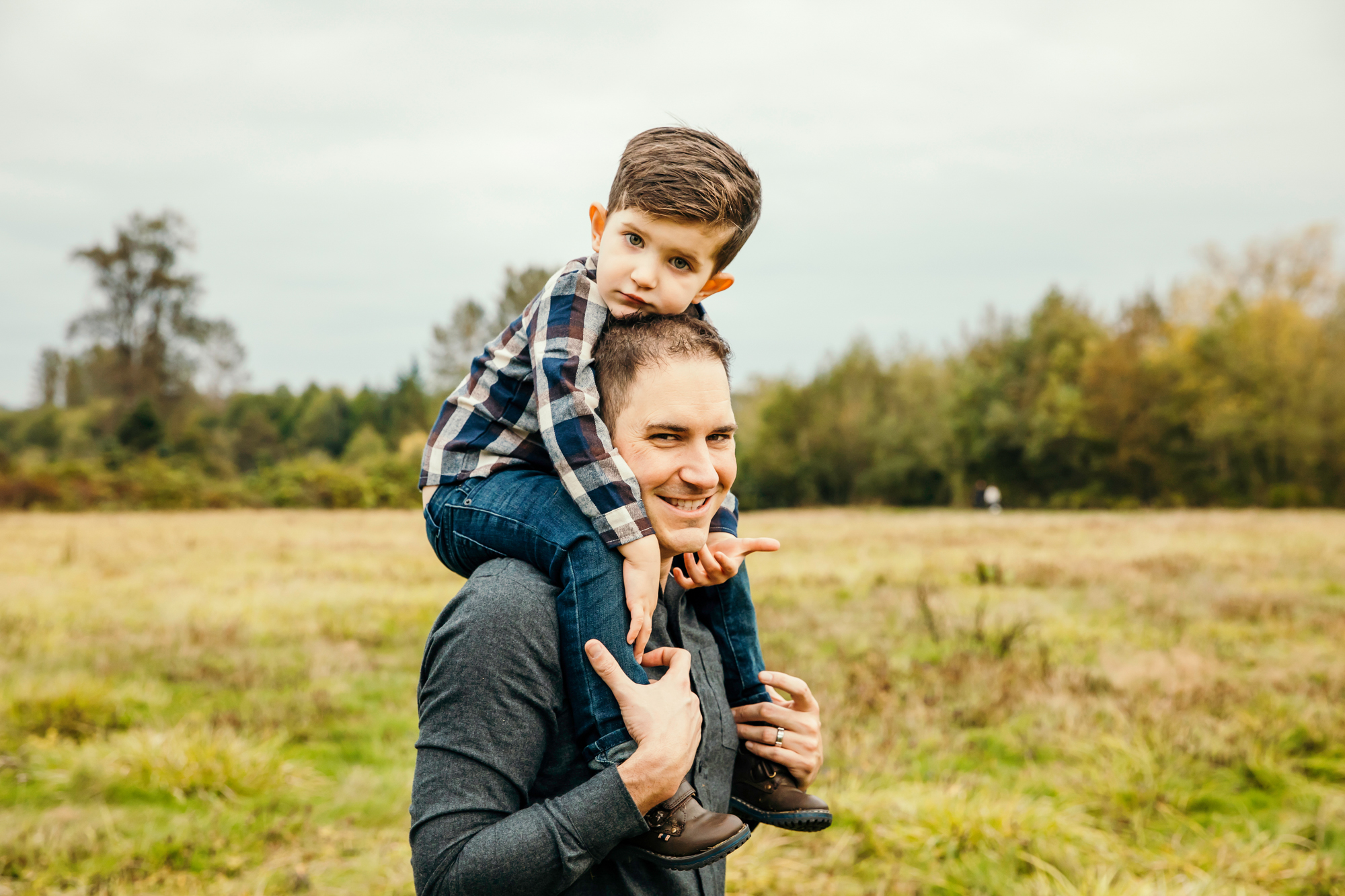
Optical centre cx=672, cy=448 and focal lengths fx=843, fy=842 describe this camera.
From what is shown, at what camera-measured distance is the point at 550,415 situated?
191cm

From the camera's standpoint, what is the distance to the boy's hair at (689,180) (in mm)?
2049

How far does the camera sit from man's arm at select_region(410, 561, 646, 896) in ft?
4.99

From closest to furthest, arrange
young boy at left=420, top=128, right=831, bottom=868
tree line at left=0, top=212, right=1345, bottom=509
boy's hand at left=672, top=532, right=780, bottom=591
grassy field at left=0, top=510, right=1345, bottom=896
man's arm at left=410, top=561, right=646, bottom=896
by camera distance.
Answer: man's arm at left=410, top=561, right=646, bottom=896 < young boy at left=420, top=128, right=831, bottom=868 < boy's hand at left=672, top=532, right=780, bottom=591 < grassy field at left=0, top=510, right=1345, bottom=896 < tree line at left=0, top=212, right=1345, bottom=509

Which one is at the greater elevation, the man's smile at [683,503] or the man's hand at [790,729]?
the man's smile at [683,503]

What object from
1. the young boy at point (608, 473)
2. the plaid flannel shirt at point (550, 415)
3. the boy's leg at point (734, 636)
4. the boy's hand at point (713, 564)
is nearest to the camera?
the young boy at point (608, 473)

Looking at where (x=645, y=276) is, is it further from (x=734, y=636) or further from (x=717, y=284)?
(x=734, y=636)

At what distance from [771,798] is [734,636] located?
0.43m

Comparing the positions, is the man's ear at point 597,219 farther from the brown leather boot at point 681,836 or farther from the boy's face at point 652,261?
the brown leather boot at point 681,836

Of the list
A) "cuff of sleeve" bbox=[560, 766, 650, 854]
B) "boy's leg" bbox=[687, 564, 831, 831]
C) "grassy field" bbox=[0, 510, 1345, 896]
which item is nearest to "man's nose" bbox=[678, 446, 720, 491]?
"boy's leg" bbox=[687, 564, 831, 831]

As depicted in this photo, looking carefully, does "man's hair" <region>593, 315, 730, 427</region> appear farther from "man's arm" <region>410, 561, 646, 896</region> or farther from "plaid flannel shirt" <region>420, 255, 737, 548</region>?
"man's arm" <region>410, 561, 646, 896</region>

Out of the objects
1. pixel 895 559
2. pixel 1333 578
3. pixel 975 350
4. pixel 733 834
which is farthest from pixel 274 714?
pixel 975 350

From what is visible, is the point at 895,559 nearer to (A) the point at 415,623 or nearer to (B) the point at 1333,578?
(B) the point at 1333,578

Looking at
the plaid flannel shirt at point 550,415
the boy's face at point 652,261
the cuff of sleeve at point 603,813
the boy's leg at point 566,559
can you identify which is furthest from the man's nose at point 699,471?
the cuff of sleeve at point 603,813

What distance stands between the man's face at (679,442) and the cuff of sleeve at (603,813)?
1.83 ft
